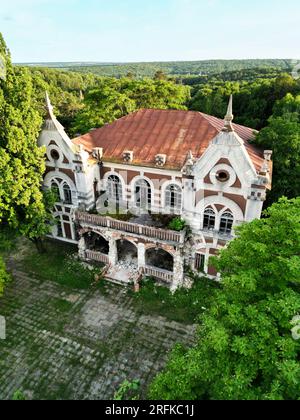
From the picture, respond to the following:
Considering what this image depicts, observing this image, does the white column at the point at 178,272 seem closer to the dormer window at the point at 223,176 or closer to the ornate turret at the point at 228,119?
the dormer window at the point at 223,176

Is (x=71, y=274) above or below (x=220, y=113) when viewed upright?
below

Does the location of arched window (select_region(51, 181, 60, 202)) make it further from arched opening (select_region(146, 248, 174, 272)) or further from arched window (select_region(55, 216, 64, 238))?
arched opening (select_region(146, 248, 174, 272))

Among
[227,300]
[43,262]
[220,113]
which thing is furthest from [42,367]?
[220,113]

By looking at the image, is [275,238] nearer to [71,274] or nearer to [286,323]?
[286,323]

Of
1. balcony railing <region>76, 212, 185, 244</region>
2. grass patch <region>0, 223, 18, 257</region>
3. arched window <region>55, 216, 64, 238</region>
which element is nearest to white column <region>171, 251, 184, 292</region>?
balcony railing <region>76, 212, 185, 244</region>

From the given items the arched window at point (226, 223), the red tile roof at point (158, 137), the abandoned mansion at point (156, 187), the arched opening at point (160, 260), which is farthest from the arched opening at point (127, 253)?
the red tile roof at point (158, 137)

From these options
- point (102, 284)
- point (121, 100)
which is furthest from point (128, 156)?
point (121, 100)

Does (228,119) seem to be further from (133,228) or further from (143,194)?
(133,228)
